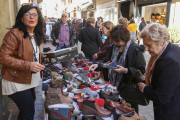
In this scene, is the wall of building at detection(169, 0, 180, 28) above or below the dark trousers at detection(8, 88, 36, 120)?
above

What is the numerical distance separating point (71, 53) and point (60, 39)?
5.15 feet

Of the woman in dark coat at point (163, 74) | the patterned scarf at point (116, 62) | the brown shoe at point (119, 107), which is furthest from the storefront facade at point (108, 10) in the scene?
the woman in dark coat at point (163, 74)

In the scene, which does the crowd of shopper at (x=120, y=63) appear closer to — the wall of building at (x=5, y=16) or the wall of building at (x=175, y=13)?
the wall of building at (x=5, y=16)

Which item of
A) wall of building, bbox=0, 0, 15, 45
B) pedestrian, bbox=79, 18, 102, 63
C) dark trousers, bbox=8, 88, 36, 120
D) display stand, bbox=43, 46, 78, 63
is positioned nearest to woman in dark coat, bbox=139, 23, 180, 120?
dark trousers, bbox=8, 88, 36, 120

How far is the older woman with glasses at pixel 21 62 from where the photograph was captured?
1794mm

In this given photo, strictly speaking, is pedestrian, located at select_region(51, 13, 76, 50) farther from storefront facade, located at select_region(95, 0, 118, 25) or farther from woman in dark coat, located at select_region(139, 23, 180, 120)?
storefront facade, located at select_region(95, 0, 118, 25)

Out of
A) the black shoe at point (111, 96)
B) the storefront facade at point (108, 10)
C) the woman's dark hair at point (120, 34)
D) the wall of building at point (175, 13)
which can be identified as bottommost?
the black shoe at point (111, 96)

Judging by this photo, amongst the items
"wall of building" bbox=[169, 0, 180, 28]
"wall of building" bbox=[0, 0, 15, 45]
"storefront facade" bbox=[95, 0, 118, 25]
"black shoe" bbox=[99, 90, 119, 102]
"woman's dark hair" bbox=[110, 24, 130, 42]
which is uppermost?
"storefront facade" bbox=[95, 0, 118, 25]

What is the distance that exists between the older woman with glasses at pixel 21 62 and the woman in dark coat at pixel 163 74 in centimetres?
121

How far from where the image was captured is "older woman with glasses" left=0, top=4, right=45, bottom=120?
1.79 m

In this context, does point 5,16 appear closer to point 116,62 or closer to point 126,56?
point 116,62

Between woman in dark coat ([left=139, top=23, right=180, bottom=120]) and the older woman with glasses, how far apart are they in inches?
47.6

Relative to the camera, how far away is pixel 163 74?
1516mm

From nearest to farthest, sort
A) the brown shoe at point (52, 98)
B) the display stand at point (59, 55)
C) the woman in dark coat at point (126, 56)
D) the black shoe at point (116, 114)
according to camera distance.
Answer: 1. the black shoe at point (116, 114)
2. the brown shoe at point (52, 98)
3. the woman in dark coat at point (126, 56)
4. the display stand at point (59, 55)
